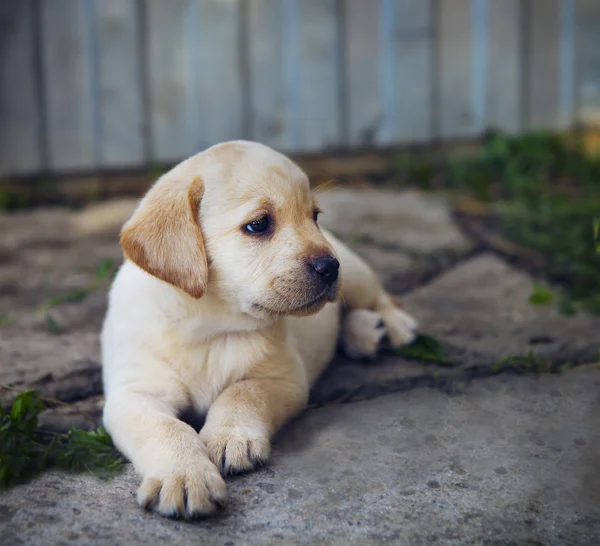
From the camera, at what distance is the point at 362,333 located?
3.17 m

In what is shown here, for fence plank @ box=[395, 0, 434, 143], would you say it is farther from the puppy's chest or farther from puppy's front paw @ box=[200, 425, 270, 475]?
puppy's front paw @ box=[200, 425, 270, 475]

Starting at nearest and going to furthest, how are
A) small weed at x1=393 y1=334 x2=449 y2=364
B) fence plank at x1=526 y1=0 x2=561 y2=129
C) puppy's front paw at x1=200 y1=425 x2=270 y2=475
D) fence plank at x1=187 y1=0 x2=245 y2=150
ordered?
puppy's front paw at x1=200 y1=425 x2=270 y2=475 < small weed at x1=393 y1=334 x2=449 y2=364 < fence plank at x1=187 y1=0 x2=245 y2=150 < fence plank at x1=526 y1=0 x2=561 y2=129

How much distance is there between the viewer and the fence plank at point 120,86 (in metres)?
5.67

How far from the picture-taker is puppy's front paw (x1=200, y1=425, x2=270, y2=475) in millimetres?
2184

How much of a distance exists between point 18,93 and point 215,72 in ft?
4.46

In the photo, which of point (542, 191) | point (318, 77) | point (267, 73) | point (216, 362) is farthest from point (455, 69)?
point (216, 362)

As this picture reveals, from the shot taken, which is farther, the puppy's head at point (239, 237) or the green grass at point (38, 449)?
the puppy's head at point (239, 237)

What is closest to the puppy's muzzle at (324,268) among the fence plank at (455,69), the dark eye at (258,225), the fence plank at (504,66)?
the dark eye at (258,225)

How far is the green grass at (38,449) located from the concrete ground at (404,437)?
2.7 inches

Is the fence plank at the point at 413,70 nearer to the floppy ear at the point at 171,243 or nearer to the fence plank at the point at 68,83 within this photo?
the fence plank at the point at 68,83

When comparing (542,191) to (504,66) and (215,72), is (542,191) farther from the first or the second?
(215,72)

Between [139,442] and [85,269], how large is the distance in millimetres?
2440

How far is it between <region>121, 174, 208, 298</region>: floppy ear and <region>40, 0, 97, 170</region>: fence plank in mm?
3506

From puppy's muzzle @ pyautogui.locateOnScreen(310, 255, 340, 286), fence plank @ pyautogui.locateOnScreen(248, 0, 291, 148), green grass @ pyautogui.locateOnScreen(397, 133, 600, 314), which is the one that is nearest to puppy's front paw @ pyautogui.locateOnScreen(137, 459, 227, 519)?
puppy's muzzle @ pyautogui.locateOnScreen(310, 255, 340, 286)
